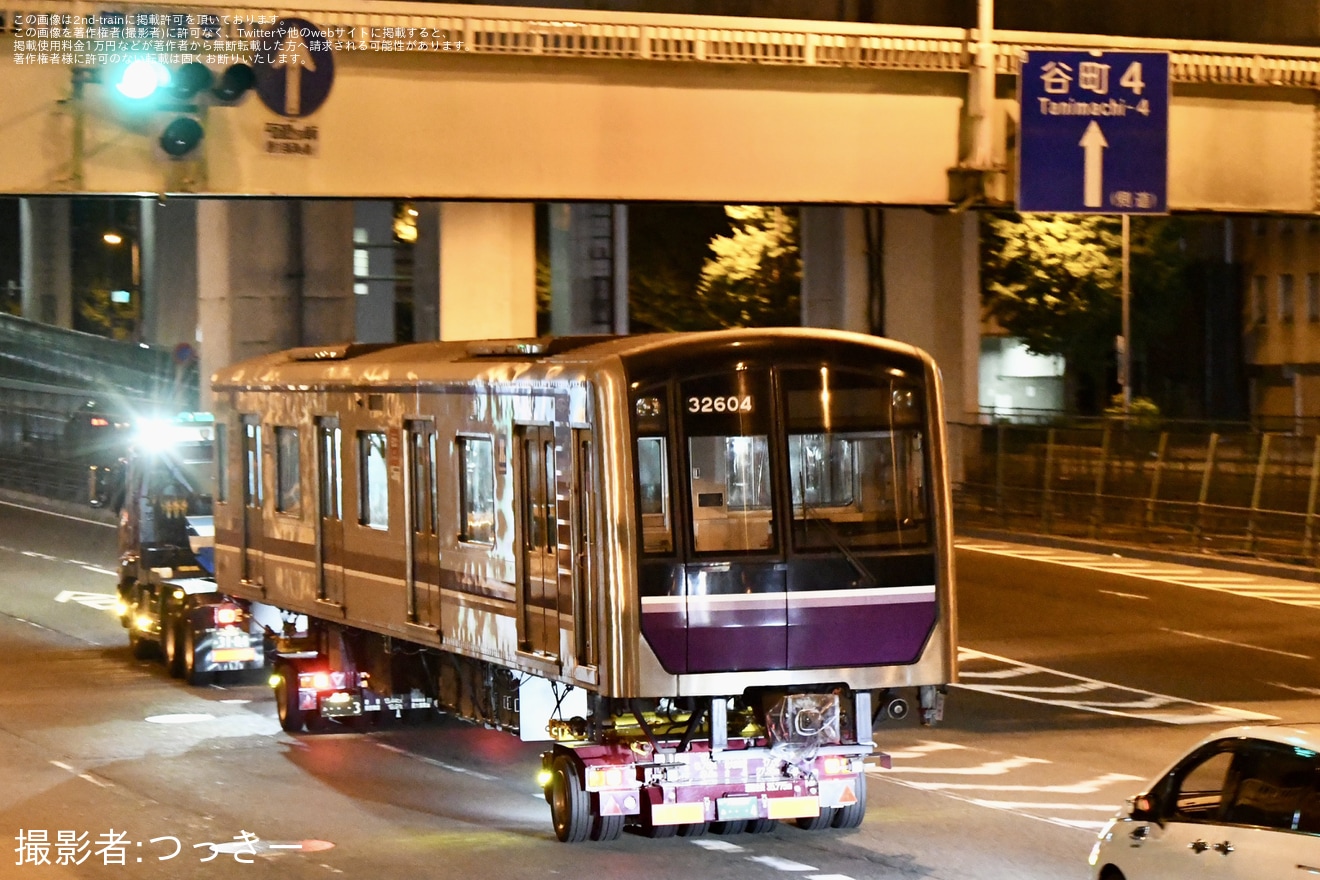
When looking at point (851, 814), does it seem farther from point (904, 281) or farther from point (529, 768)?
point (904, 281)

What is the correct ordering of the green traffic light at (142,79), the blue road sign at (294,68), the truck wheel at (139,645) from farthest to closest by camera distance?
the truck wheel at (139,645)
the blue road sign at (294,68)
the green traffic light at (142,79)

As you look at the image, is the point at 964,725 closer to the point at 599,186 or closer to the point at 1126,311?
the point at 599,186

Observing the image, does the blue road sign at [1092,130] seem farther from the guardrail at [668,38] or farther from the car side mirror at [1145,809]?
the car side mirror at [1145,809]

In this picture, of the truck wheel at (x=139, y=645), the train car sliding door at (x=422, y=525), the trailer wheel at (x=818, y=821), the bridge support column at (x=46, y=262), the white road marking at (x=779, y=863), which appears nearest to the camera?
the white road marking at (x=779, y=863)

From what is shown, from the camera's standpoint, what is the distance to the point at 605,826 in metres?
12.4

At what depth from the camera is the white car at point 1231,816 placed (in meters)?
7.95

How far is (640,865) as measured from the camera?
11.8 metres

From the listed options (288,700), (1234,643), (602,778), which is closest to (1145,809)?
(602,778)

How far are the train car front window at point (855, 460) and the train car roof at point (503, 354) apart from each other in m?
0.27

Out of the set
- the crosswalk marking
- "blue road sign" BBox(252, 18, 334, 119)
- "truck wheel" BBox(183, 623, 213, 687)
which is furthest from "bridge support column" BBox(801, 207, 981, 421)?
"blue road sign" BBox(252, 18, 334, 119)

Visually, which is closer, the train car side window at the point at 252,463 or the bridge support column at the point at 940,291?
the train car side window at the point at 252,463

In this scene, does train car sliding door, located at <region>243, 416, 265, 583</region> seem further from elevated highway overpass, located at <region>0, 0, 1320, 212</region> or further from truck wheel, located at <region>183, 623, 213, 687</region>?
elevated highway overpass, located at <region>0, 0, 1320, 212</region>

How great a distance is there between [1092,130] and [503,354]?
747 cm

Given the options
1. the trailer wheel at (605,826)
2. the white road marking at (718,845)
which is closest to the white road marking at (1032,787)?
the white road marking at (718,845)
